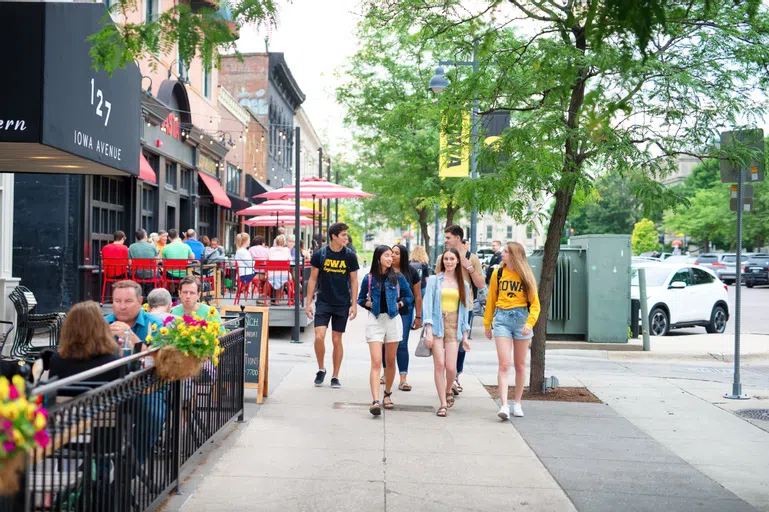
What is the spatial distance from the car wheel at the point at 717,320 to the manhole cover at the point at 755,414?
943 cm

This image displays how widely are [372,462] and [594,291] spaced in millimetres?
9209

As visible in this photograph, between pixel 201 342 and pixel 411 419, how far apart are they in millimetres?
3487

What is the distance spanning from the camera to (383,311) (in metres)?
8.88

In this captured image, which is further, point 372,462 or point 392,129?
point 392,129

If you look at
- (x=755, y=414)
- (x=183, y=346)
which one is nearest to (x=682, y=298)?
(x=755, y=414)

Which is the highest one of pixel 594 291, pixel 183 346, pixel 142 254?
pixel 142 254

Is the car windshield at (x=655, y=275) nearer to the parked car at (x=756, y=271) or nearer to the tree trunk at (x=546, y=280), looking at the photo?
the tree trunk at (x=546, y=280)

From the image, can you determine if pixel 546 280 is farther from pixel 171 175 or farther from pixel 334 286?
pixel 171 175

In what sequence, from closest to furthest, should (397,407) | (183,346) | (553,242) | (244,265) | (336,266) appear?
(183,346), (397,407), (336,266), (553,242), (244,265)

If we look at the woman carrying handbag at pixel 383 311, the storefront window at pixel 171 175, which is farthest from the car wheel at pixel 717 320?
the storefront window at pixel 171 175

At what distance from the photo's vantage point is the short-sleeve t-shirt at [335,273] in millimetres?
9836

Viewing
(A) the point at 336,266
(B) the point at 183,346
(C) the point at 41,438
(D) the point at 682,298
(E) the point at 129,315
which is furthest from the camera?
(D) the point at 682,298

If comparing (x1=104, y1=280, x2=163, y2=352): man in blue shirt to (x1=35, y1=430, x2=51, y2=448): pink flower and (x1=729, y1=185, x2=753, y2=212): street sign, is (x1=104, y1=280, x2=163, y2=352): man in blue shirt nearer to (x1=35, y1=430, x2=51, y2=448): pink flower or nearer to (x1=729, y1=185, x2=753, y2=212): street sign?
(x1=35, y1=430, x2=51, y2=448): pink flower

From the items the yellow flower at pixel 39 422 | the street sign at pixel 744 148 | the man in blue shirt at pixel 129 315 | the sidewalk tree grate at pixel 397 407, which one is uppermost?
the street sign at pixel 744 148
